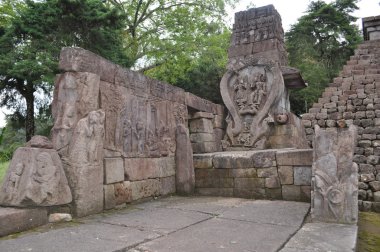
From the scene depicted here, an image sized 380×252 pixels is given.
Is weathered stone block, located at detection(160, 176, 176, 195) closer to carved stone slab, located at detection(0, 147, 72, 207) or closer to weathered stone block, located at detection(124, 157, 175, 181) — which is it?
weathered stone block, located at detection(124, 157, 175, 181)

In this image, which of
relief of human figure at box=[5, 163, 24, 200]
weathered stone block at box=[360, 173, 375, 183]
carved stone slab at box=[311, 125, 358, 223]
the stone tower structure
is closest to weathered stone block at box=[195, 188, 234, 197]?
the stone tower structure

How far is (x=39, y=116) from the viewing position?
12.6 metres

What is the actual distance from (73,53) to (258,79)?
477 cm

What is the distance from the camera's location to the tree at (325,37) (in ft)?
71.1

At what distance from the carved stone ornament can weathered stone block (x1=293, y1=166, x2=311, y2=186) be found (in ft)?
6.89

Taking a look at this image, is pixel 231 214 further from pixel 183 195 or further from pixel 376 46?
pixel 376 46

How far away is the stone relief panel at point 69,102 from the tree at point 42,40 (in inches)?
264

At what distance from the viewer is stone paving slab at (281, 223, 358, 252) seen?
2.70 meters

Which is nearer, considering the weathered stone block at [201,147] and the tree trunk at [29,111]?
the weathered stone block at [201,147]

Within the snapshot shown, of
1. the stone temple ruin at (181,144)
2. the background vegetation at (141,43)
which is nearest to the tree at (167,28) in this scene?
the background vegetation at (141,43)

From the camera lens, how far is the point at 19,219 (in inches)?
130

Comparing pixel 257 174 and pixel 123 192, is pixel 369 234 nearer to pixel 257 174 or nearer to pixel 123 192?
pixel 257 174

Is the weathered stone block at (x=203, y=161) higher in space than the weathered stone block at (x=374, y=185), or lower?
higher

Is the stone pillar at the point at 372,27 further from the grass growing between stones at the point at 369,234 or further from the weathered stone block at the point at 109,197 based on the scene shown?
the weathered stone block at the point at 109,197
